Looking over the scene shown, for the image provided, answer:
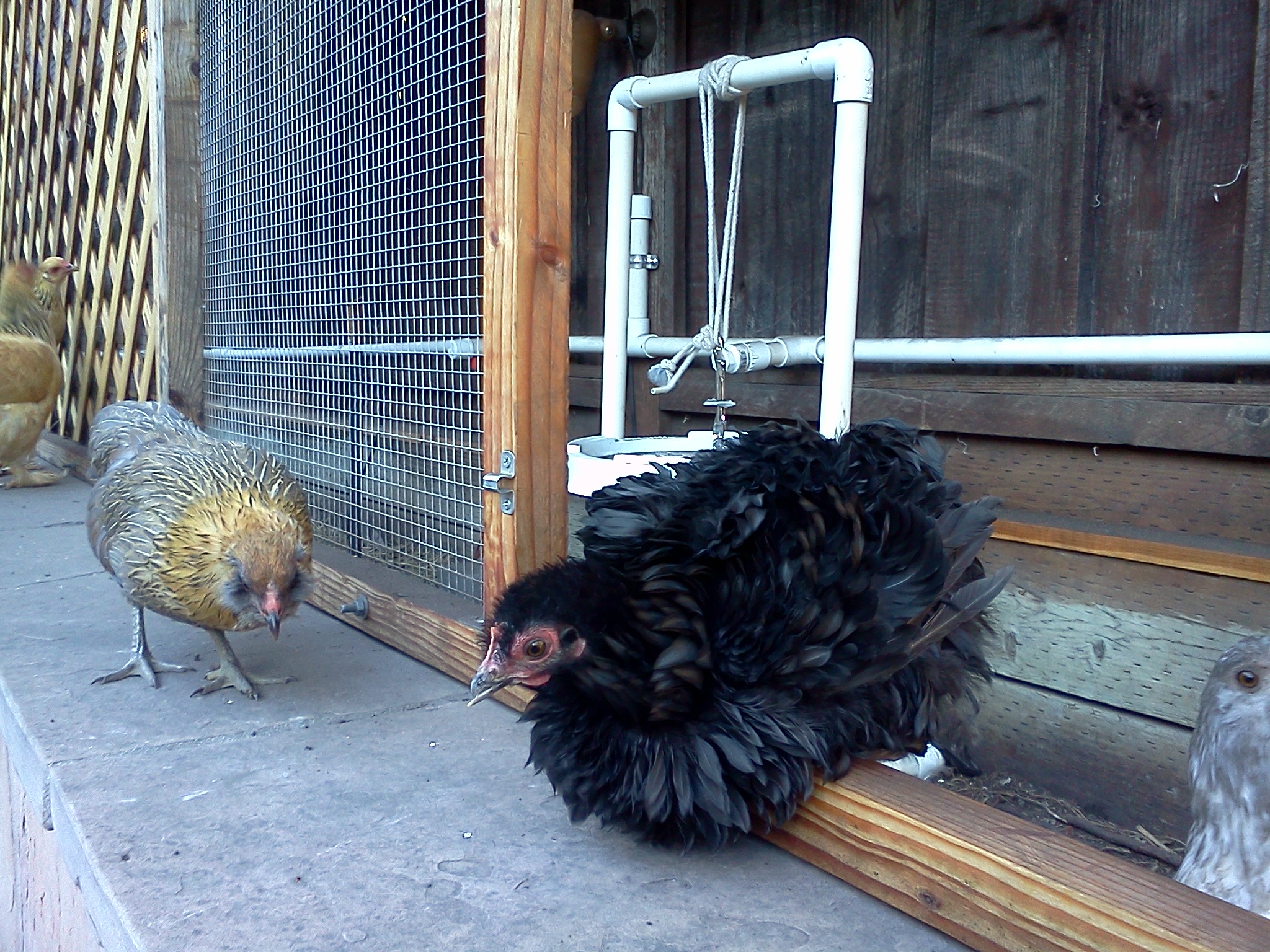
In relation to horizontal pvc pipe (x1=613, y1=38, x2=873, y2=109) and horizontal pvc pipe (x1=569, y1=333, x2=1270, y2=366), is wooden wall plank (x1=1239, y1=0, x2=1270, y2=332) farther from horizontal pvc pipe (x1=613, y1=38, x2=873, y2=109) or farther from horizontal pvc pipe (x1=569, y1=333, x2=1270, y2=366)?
horizontal pvc pipe (x1=613, y1=38, x2=873, y2=109)

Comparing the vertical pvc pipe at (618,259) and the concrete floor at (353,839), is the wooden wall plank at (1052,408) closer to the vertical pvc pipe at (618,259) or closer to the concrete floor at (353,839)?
the vertical pvc pipe at (618,259)

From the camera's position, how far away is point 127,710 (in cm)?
170

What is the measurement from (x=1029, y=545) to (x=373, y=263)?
4.88 ft

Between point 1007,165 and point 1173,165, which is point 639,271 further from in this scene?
point 1173,165

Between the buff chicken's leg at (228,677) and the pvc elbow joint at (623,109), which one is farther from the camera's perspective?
the pvc elbow joint at (623,109)

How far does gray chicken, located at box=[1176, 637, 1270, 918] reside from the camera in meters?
1.34

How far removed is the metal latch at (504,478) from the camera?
1.59 meters

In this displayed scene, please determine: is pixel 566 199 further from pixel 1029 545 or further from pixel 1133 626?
pixel 1133 626

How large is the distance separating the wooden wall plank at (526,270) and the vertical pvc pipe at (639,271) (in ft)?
2.93

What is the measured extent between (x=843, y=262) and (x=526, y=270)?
1.76 ft

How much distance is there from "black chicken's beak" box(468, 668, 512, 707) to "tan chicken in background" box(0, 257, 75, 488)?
369 cm

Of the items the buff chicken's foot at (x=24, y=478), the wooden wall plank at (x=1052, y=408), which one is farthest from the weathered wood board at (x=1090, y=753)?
the buff chicken's foot at (x=24, y=478)

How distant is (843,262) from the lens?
1683 millimetres

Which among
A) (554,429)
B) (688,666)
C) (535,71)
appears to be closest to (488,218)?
(535,71)
